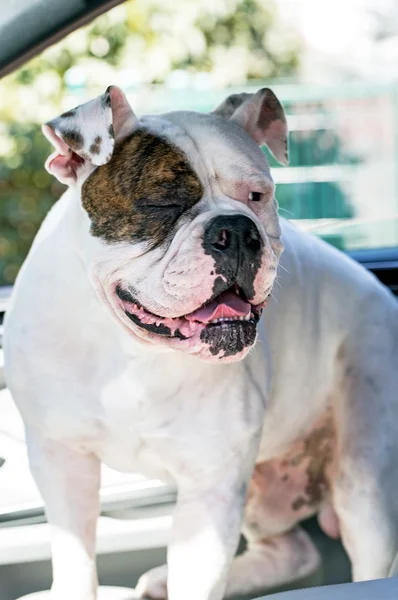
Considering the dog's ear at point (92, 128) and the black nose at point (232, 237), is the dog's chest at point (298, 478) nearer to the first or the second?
the black nose at point (232, 237)

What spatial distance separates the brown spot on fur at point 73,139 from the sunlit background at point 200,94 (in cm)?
356

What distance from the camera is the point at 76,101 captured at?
6.55 metres

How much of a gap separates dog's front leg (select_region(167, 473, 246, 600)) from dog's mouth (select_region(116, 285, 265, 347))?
0.33m

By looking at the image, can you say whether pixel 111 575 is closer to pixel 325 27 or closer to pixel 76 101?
pixel 76 101

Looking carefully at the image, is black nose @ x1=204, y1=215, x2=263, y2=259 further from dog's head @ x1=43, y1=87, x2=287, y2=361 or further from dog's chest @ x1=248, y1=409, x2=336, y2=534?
dog's chest @ x1=248, y1=409, x2=336, y2=534

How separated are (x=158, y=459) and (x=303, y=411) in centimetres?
45

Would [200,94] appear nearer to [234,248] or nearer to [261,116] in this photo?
[261,116]

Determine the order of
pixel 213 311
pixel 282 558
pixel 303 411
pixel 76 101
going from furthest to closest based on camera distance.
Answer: pixel 76 101 < pixel 282 558 < pixel 303 411 < pixel 213 311

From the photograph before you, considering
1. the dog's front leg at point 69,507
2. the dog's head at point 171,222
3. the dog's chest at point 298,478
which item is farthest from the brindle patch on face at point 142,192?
the dog's chest at point 298,478

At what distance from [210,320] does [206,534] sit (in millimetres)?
469

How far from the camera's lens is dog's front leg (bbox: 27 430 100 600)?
6.87 ft

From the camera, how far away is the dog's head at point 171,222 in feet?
5.78

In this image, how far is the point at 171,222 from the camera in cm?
182

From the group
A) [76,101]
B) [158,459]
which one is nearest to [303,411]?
[158,459]
